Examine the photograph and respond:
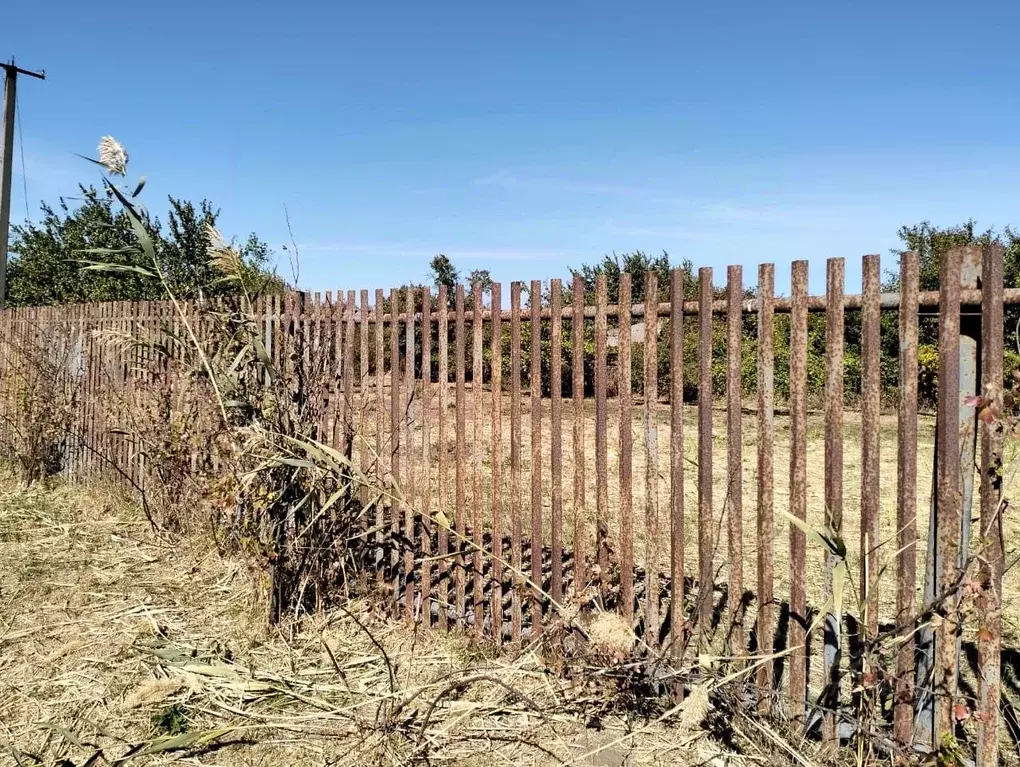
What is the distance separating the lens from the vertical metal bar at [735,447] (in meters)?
3.04

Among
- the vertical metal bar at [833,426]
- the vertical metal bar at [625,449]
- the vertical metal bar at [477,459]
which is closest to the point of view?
the vertical metal bar at [833,426]

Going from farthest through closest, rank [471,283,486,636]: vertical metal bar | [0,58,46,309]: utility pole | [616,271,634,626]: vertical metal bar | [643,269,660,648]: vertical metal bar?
[0,58,46,309]: utility pole < [471,283,486,636]: vertical metal bar < [616,271,634,626]: vertical metal bar < [643,269,660,648]: vertical metal bar

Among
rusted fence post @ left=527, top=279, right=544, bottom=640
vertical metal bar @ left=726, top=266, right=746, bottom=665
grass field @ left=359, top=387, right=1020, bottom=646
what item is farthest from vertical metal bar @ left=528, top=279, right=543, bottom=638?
vertical metal bar @ left=726, top=266, right=746, bottom=665

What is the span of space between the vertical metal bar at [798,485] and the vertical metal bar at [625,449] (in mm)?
734

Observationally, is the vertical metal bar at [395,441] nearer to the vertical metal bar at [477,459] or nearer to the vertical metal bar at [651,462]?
the vertical metal bar at [477,459]

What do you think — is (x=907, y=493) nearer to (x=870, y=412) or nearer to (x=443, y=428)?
(x=870, y=412)

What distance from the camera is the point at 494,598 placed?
12.9 feet

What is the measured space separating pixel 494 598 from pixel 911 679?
1987mm

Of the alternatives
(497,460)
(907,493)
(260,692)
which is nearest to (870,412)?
(907,493)

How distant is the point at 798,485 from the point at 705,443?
434mm

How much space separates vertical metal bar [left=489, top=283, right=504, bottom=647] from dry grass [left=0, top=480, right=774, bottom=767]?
0.24 m

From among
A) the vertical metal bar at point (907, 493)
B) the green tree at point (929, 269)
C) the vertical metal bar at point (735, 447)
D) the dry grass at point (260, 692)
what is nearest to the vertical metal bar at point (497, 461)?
the dry grass at point (260, 692)

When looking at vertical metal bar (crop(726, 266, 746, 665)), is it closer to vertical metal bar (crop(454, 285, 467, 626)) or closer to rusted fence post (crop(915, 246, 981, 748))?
rusted fence post (crop(915, 246, 981, 748))

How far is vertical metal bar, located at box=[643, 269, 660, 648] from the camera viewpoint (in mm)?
3270
